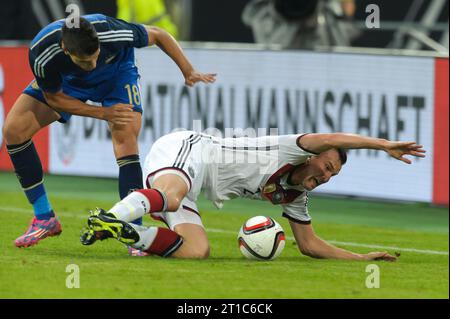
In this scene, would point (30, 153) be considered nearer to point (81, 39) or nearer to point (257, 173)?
point (81, 39)

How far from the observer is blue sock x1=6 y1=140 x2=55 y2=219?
9742mm

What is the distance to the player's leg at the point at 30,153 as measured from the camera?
9.59 m

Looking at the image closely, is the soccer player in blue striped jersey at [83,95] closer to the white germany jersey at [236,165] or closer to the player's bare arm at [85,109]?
the player's bare arm at [85,109]

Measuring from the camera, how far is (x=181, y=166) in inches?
354

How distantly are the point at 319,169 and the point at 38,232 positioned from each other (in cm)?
226

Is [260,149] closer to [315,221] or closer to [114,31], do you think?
[114,31]

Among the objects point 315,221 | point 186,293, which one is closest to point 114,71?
point 186,293

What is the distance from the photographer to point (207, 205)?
45.2ft

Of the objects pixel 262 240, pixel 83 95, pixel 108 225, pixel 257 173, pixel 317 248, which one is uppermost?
pixel 83 95

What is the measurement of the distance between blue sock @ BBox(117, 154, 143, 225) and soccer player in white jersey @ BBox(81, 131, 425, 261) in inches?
10.1

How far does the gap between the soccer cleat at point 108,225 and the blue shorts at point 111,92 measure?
4.89 ft

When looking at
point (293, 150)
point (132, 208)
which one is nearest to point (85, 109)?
point (132, 208)

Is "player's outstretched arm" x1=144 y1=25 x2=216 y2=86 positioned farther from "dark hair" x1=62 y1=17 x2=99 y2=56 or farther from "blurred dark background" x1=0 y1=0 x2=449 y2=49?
"blurred dark background" x1=0 y1=0 x2=449 y2=49

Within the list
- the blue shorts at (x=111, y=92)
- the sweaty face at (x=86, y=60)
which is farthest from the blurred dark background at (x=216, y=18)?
the sweaty face at (x=86, y=60)
